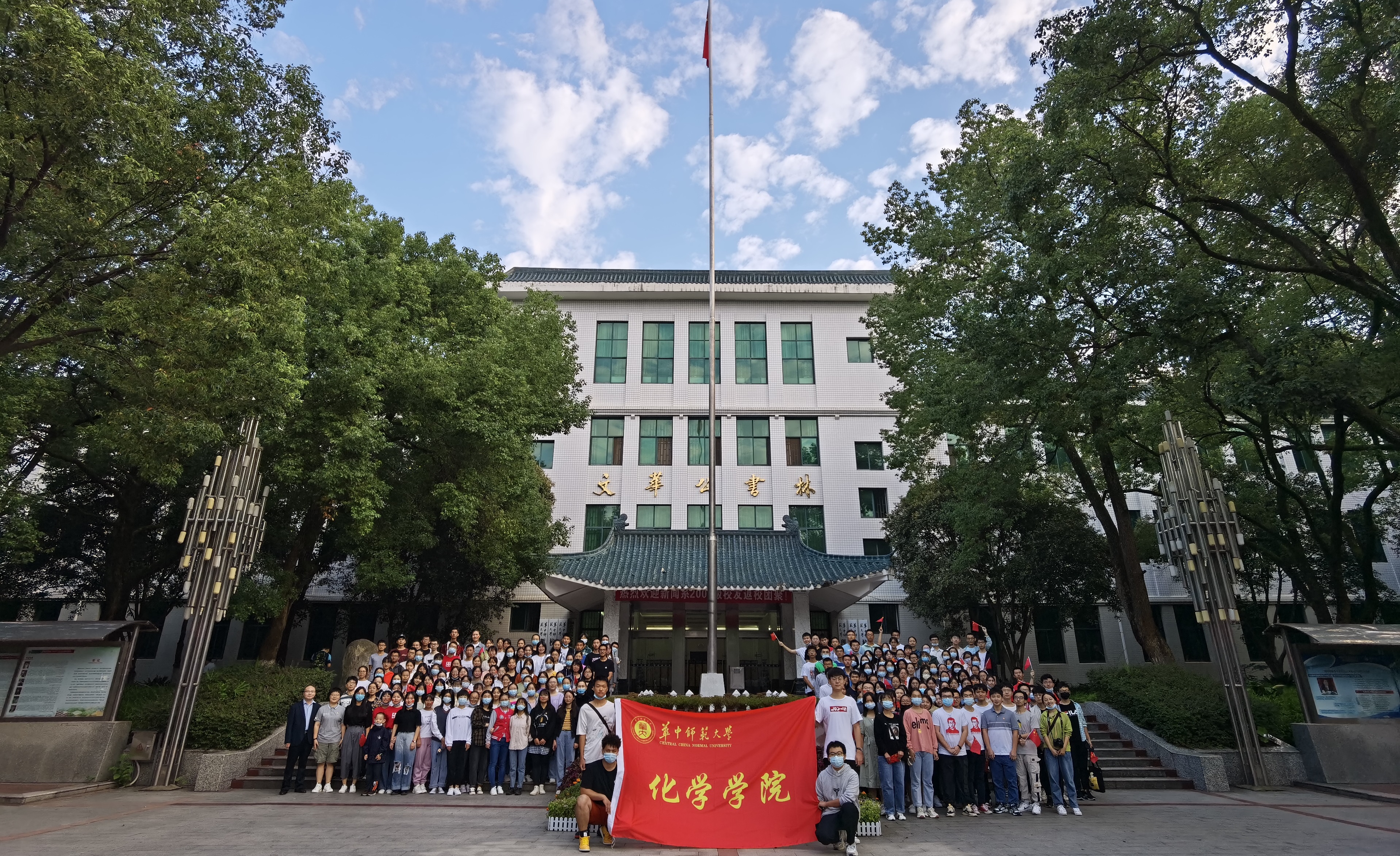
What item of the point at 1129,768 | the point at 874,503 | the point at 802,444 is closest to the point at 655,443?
the point at 802,444

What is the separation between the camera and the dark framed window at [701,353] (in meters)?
27.1

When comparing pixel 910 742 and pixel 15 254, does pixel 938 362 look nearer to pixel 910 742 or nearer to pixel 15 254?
pixel 910 742

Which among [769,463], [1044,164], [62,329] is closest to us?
[62,329]

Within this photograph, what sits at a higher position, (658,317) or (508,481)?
(658,317)

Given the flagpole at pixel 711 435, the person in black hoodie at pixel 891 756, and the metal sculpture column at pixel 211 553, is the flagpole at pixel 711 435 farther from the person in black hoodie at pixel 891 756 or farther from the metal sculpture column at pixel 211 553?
the metal sculpture column at pixel 211 553

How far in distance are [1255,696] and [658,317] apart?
69.7ft

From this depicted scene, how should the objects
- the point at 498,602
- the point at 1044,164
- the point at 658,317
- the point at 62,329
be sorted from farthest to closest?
the point at 658,317, the point at 498,602, the point at 1044,164, the point at 62,329

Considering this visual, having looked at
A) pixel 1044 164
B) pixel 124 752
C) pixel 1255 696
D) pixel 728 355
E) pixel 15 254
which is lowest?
pixel 124 752

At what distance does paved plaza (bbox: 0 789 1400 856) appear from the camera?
22.7ft

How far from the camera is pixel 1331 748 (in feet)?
34.8

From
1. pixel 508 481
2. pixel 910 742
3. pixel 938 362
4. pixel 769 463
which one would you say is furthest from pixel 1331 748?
pixel 769 463

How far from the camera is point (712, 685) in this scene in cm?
1145

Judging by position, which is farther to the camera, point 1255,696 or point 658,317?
point 658,317

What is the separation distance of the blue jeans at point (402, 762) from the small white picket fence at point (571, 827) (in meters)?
3.27
